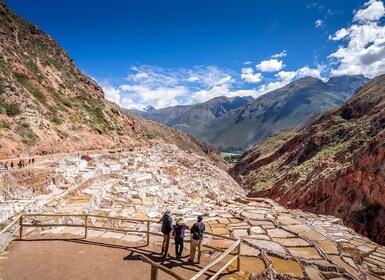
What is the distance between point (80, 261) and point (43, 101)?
29.1 meters

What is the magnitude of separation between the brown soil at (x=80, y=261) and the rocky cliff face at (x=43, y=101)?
46.9 feet

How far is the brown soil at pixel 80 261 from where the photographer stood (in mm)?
5969

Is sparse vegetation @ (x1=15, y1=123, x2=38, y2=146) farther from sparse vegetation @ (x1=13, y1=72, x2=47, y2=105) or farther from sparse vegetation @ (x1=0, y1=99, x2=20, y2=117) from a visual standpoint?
sparse vegetation @ (x1=13, y1=72, x2=47, y2=105)

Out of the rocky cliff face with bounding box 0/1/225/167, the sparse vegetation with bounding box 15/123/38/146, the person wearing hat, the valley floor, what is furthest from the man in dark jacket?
the sparse vegetation with bounding box 15/123/38/146

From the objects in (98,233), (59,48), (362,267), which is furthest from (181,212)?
(59,48)

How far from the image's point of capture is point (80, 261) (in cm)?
657

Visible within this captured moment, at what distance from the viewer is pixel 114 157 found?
22344 millimetres

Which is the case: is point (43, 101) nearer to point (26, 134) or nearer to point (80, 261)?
point (26, 134)

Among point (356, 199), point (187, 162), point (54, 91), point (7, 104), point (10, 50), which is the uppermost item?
point (10, 50)

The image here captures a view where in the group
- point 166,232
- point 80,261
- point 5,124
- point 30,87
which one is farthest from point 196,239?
point 30,87

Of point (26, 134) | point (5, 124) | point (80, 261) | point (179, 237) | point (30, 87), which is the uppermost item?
point (30, 87)

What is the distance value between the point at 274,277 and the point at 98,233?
16.6 feet

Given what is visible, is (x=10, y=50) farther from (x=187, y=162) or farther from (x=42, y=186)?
(x=42, y=186)

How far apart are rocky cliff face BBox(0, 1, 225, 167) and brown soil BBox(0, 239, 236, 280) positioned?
14.3 m
